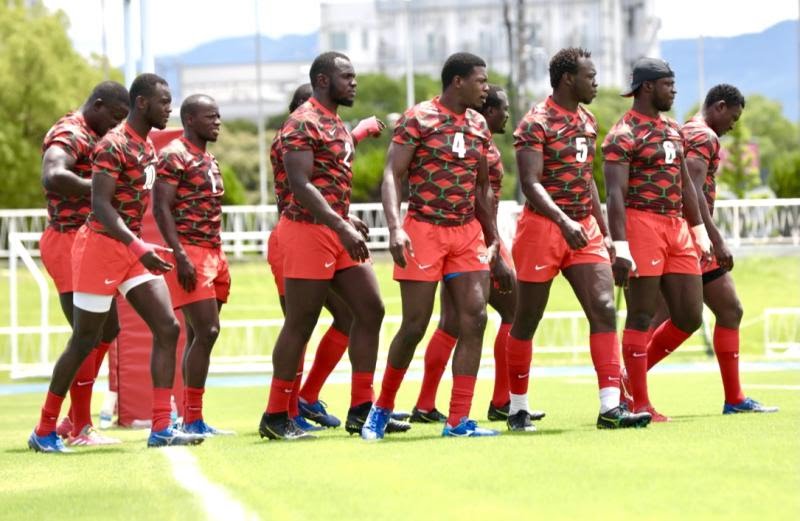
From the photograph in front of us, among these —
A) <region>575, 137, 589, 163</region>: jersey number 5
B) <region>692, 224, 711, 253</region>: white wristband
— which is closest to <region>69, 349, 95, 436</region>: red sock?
<region>575, 137, 589, 163</region>: jersey number 5

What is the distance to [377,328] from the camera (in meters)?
11.0

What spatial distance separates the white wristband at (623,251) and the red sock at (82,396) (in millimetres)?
3680

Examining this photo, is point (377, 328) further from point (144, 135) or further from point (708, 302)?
point (708, 302)

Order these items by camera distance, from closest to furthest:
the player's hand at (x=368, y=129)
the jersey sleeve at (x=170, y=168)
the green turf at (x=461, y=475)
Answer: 1. the green turf at (x=461, y=475)
2. the jersey sleeve at (x=170, y=168)
3. the player's hand at (x=368, y=129)

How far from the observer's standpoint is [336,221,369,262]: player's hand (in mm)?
10109

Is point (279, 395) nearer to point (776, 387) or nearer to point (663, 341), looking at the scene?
point (663, 341)

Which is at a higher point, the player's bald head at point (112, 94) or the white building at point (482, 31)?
the white building at point (482, 31)

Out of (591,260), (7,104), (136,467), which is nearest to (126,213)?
(136,467)

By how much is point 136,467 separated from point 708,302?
4.82 meters

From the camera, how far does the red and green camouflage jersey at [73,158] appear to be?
11188mm

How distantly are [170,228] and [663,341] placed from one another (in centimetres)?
362

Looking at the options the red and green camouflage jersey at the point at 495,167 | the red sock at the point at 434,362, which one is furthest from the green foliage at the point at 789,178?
the red sock at the point at 434,362

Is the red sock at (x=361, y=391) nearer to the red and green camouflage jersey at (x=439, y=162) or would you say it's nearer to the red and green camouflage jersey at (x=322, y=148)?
the red and green camouflage jersey at (x=322, y=148)

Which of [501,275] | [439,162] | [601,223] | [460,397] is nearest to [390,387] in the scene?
[460,397]
